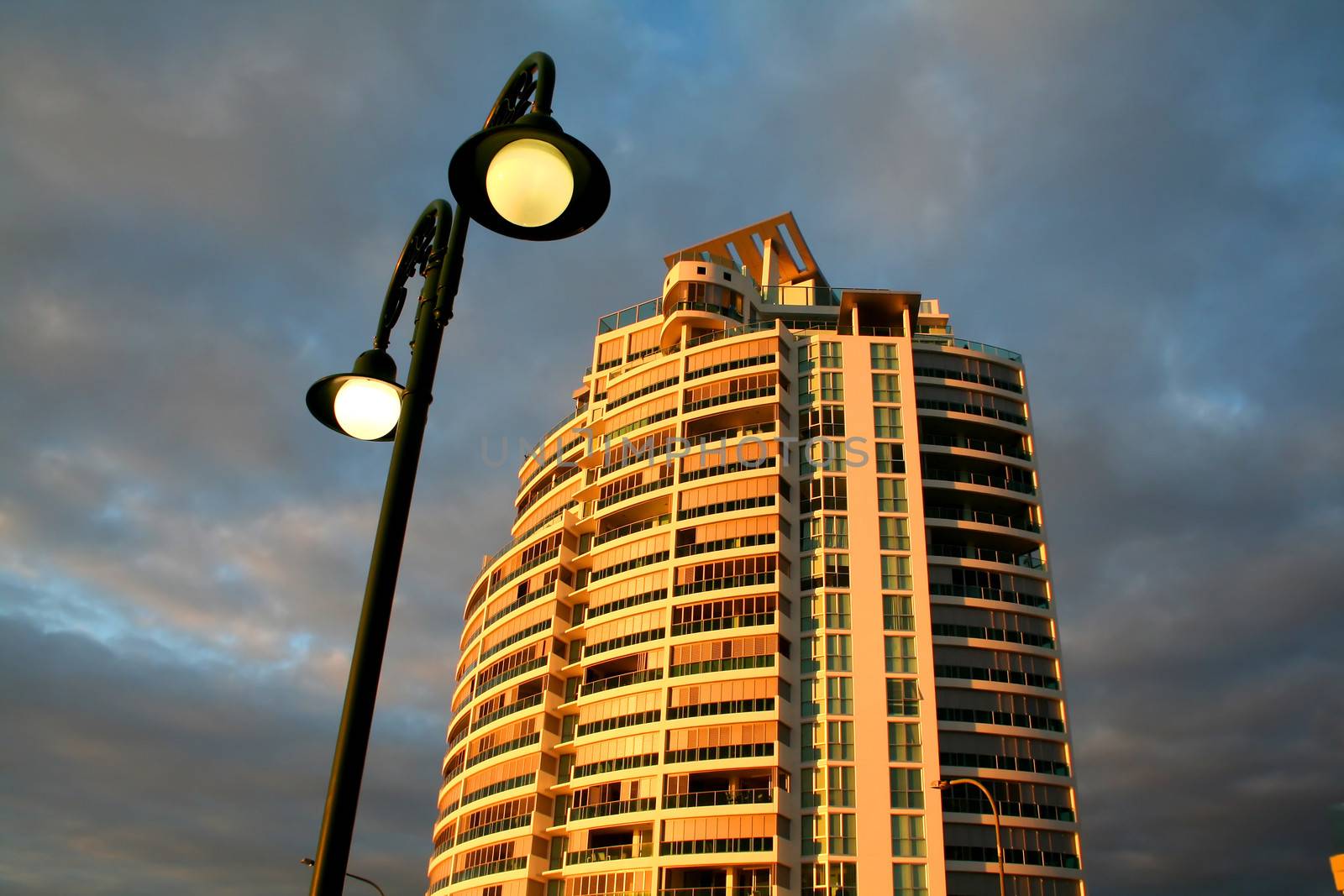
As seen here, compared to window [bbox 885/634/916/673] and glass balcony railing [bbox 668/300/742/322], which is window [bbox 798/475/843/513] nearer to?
window [bbox 885/634/916/673]

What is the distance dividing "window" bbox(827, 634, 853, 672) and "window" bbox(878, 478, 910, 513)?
33.0ft

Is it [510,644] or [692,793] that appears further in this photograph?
[510,644]

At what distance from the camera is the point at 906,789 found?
6506cm

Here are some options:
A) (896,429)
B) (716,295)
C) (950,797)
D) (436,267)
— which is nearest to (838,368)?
(896,429)

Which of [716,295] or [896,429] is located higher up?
[716,295]

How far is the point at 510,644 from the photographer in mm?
84625

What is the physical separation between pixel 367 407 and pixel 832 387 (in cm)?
7420

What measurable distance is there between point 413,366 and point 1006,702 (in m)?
69.3

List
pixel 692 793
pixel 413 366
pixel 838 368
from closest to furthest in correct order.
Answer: pixel 413 366
pixel 692 793
pixel 838 368

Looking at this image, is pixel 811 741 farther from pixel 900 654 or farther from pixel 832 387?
pixel 832 387

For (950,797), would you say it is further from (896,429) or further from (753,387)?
(753,387)

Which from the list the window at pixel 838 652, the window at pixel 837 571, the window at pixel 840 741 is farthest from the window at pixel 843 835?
the window at pixel 837 571

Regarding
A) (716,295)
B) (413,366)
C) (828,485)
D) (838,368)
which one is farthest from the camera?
(716,295)

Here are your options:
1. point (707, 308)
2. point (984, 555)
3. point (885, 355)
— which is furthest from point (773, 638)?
point (707, 308)
